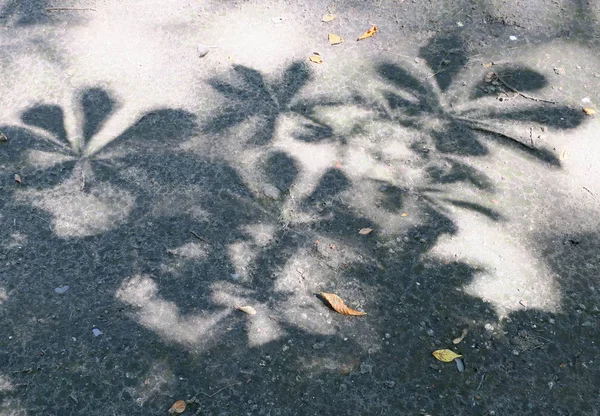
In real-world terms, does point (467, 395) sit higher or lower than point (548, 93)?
lower

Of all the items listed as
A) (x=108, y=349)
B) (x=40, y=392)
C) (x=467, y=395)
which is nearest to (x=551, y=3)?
(x=467, y=395)

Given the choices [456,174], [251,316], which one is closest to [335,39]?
[456,174]

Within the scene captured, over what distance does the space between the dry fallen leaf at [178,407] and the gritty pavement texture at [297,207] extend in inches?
1.0

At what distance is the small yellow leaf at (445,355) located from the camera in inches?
101

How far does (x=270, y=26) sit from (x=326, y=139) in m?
1.23

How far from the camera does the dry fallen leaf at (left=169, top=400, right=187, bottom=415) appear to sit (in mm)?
2410

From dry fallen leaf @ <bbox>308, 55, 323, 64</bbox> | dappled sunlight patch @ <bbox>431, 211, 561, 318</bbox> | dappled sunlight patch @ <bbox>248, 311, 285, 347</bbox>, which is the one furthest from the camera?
dry fallen leaf @ <bbox>308, 55, 323, 64</bbox>

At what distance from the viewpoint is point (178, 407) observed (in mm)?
2422

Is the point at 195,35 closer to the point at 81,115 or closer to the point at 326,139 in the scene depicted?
the point at 81,115

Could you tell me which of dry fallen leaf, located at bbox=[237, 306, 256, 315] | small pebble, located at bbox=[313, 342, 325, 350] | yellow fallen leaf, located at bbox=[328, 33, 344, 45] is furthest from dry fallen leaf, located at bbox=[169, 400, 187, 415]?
yellow fallen leaf, located at bbox=[328, 33, 344, 45]

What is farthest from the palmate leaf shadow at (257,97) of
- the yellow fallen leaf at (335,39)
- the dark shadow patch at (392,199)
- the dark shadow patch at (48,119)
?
the dark shadow patch at (48,119)

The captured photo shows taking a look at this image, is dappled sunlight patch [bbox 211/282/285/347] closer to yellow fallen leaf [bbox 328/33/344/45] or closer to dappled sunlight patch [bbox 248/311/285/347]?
dappled sunlight patch [bbox 248/311/285/347]

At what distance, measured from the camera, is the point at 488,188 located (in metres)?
3.22

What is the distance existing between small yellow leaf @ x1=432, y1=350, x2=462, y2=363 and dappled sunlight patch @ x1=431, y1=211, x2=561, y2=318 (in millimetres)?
A: 320
